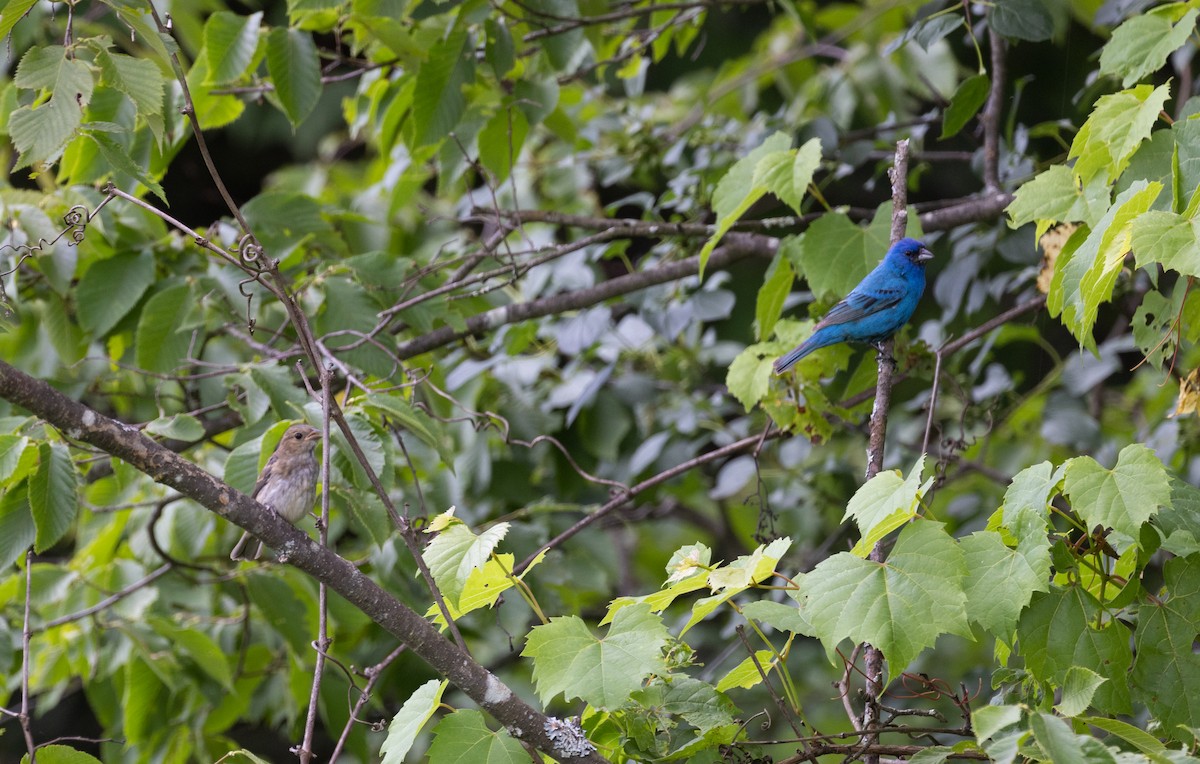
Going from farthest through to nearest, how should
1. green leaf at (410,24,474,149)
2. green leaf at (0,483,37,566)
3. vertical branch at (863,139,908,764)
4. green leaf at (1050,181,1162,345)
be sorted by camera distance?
green leaf at (410,24,474,149)
green leaf at (0,483,37,566)
vertical branch at (863,139,908,764)
green leaf at (1050,181,1162,345)

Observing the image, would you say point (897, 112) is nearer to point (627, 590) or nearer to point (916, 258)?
point (916, 258)

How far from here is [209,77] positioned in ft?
10.5

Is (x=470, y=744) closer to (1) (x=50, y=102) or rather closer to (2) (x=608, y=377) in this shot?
(1) (x=50, y=102)

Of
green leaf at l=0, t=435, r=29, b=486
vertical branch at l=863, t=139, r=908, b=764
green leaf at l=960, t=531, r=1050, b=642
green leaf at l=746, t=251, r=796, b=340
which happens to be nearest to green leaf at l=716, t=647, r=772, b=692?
vertical branch at l=863, t=139, r=908, b=764

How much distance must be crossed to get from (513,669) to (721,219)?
3.51 metres

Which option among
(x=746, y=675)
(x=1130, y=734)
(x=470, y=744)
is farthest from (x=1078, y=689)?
(x=470, y=744)

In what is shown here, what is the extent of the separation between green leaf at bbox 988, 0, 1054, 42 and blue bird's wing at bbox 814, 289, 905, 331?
0.82 metres

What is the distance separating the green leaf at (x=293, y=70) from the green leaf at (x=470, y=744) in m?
2.07

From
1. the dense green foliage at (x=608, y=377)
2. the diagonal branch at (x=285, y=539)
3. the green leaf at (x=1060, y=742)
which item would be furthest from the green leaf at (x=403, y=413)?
the green leaf at (x=1060, y=742)

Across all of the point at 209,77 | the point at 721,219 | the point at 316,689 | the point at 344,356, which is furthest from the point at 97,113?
the point at 316,689

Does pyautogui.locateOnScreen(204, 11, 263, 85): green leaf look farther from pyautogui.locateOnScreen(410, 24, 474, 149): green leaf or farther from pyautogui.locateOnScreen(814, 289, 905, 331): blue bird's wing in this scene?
pyautogui.locateOnScreen(814, 289, 905, 331): blue bird's wing

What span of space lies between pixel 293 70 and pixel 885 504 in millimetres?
2380

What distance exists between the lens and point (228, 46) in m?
3.22

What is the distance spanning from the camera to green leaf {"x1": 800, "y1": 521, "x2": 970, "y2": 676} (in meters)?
1.70
